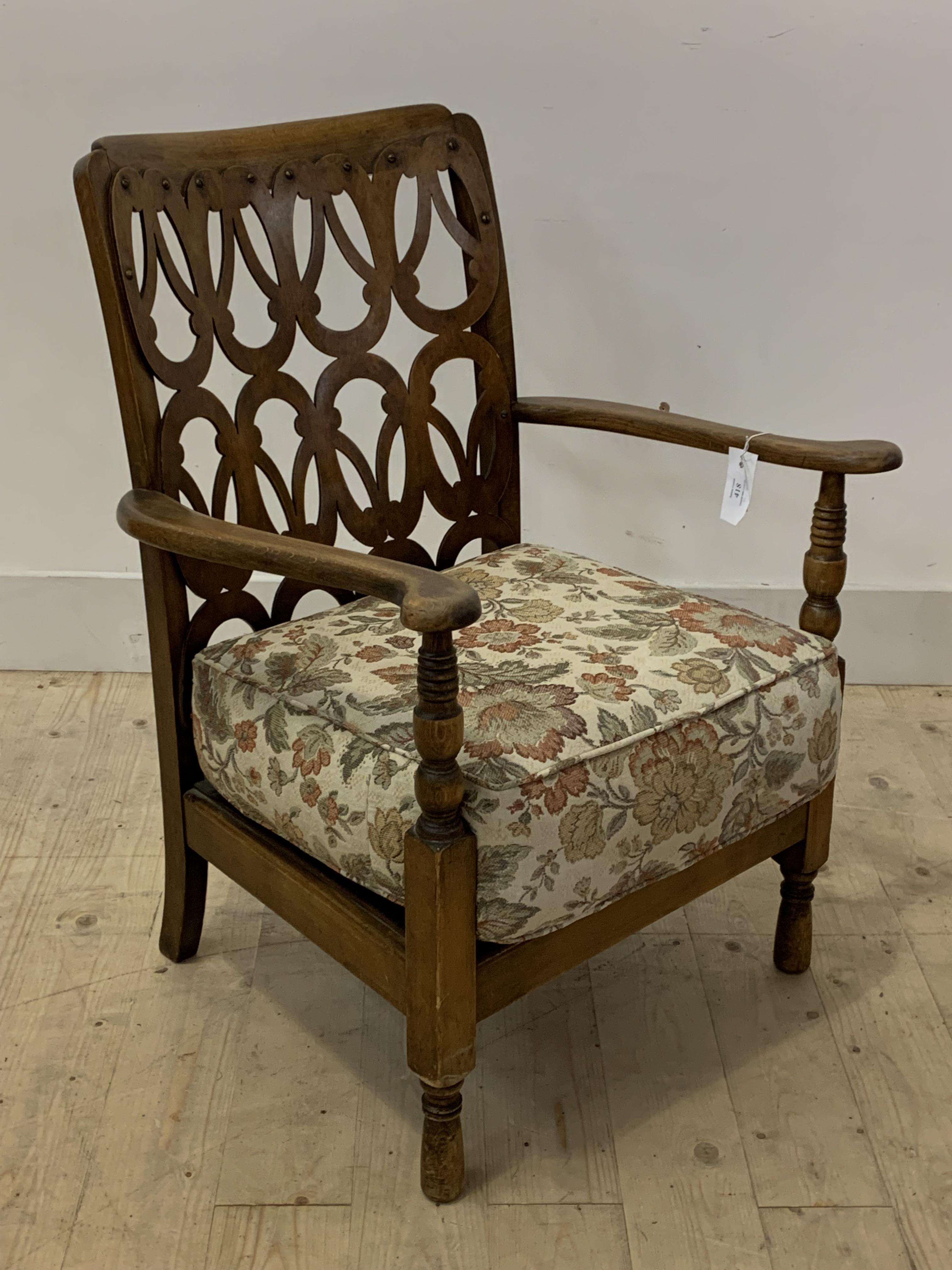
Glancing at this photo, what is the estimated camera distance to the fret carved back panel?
140cm

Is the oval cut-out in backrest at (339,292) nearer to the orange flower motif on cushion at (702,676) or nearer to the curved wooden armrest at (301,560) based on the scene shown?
the curved wooden armrest at (301,560)

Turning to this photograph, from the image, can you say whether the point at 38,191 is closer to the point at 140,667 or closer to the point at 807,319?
the point at 140,667

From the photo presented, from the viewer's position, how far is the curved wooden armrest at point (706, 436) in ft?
4.78

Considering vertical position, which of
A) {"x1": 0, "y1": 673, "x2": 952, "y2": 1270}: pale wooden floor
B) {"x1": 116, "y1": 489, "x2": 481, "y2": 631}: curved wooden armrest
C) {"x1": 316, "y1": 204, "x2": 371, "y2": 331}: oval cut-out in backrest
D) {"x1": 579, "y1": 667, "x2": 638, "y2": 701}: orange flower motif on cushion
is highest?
{"x1": 316, "y1": 204, "x2": 371, "y2": 331}: oval cut-out in backrest

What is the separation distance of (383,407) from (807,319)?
949 mm

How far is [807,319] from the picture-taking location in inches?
89.0

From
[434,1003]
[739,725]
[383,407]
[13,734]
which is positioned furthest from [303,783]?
[13,734]

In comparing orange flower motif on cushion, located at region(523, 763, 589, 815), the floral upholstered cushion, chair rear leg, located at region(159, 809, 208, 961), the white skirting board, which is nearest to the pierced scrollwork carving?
the floral upholstered cushion

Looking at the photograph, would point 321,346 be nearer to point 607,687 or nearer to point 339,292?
point 607,687

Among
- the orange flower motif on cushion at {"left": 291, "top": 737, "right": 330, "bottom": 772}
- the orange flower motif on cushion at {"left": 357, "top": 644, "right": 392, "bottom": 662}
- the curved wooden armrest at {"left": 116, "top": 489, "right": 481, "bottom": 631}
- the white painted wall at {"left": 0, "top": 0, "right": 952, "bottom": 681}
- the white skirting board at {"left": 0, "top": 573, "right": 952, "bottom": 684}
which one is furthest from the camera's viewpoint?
the white skirting board at {"left": 0, "top": 573, "right": 952, "bottom": 684}

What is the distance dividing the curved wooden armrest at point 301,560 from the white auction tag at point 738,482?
1.44 feet

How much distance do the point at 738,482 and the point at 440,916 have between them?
0.65m

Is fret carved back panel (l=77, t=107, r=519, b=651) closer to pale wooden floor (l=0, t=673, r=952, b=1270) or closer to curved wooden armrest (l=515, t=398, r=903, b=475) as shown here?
curved wooden armrest (l=515, t=398, r=903, b=475)

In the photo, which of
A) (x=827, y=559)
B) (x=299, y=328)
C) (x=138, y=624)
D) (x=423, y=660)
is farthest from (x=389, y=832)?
(x=138, y=624)
